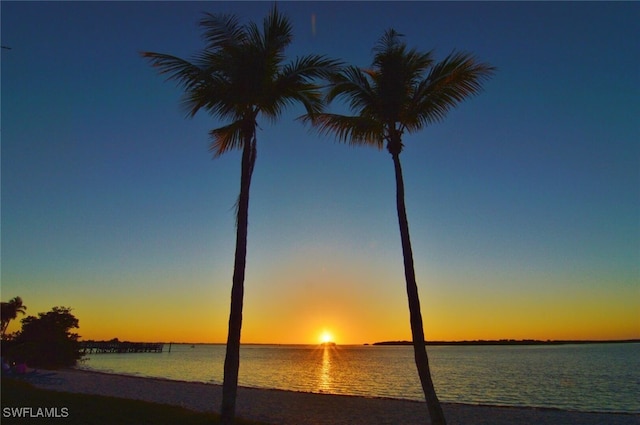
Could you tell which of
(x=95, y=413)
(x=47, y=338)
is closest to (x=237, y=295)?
(x=95, y=413)

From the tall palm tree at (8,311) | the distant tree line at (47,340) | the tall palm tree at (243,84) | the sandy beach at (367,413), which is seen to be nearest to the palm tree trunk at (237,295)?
the tall palm tree at (243,84)

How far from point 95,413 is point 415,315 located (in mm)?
10504

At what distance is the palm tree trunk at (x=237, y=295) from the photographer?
448 inches

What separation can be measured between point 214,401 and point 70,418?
593 inches

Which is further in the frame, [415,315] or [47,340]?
[47,340]

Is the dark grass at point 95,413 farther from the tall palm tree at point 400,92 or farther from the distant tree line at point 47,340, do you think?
the distant tree line at point 47,340

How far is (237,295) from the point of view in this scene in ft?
40.1

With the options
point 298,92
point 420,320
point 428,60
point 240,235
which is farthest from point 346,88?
point 420,320

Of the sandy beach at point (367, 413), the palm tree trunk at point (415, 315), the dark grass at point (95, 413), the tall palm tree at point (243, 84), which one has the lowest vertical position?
the sandy beach at point (367, 413)

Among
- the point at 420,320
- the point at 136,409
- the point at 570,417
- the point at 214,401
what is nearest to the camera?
the point at 420,320

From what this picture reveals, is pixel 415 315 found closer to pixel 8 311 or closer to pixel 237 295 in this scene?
pixel 237 295

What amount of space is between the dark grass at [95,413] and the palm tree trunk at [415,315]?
6.07m

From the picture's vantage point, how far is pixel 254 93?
42.5 feet

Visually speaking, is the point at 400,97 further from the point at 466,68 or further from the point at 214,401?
the point at 214,401
